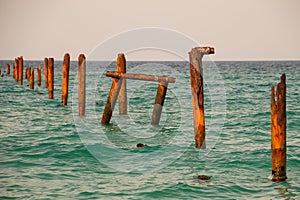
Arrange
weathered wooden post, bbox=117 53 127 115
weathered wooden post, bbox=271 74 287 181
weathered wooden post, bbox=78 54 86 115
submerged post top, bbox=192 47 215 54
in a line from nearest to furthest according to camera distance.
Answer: weathered wooden post, bbox=271 74 287 181, submerged post top, bbox=192 47 215 54, weathered wooden post, bbox=117 53 127 115, weathered wooden post, bbox=78 54 86 115

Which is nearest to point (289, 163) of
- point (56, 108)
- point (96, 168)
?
point (96, 168)

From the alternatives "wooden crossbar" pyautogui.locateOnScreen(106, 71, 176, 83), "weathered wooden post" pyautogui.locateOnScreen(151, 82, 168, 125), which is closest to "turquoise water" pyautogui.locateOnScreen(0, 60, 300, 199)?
"weathered wooden post" pyautogui.locateOnScreen(151, 82, 168, 125)

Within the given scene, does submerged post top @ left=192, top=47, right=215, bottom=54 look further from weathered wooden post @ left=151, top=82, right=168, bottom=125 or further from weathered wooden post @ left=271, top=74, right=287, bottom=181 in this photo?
weathered wooden post @ left=151, top=82, right=168, bottom=125

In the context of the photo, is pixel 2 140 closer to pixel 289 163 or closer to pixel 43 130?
pixel 43 130

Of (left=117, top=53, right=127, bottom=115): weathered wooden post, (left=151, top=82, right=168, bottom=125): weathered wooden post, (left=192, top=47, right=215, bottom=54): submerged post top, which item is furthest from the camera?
(left=117, top=53, right=127, bottom=115): weathered wooden post

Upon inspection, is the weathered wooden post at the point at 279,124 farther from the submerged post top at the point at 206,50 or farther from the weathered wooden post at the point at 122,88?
the weathered wooden post at the point at 122,88

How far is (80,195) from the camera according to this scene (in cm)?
872

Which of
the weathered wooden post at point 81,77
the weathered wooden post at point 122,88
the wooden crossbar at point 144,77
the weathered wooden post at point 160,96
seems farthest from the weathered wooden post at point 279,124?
the weathered wooden post at point 81,77

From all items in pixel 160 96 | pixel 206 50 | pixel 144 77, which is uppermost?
pixel 206 50

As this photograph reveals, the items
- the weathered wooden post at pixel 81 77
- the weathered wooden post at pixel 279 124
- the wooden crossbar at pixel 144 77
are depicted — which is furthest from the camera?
the weathered wooden post at pixel 81 77

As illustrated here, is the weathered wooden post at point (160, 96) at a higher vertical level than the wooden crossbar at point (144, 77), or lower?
lower

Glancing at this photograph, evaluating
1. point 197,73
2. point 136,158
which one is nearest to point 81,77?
point 136,158

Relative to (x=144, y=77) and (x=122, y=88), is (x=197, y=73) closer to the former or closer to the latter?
(x=144, y=77)

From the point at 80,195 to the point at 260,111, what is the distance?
15.1m
